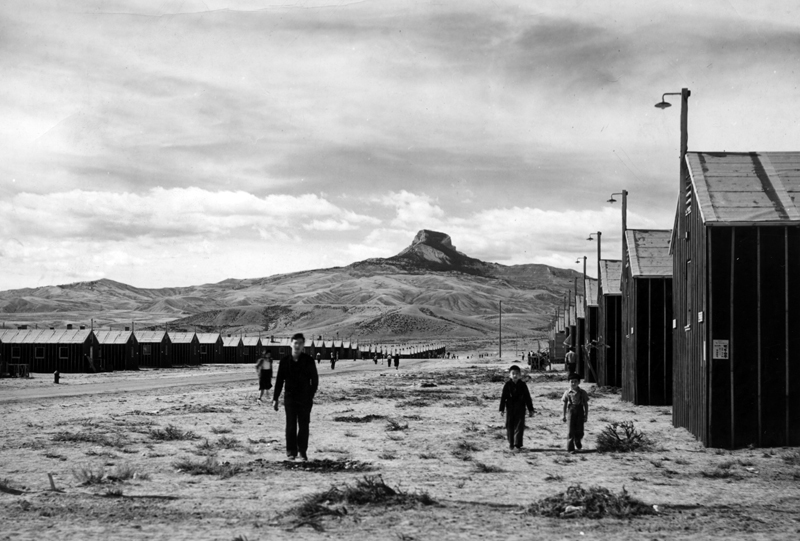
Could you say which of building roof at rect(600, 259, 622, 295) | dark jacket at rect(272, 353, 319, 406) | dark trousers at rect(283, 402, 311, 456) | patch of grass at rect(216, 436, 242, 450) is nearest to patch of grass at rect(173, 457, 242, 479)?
dark trousers at rect(283, 402, 311, 456)

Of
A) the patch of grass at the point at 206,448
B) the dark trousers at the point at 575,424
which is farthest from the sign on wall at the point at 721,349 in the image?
the patch of grass at the point at 206,448

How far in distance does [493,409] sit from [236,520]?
18272 mm

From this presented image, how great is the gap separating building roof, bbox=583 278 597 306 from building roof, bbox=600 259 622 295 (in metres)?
4.76

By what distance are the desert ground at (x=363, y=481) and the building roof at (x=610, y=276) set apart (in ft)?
44.1

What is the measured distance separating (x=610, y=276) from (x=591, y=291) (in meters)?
7.98

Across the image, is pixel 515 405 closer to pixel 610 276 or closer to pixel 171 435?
pixel 171 435

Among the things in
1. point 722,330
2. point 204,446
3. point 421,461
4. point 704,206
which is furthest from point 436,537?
point 704,206

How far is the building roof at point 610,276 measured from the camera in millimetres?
35750

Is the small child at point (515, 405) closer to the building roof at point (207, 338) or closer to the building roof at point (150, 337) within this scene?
the building roof at point (150, 337)

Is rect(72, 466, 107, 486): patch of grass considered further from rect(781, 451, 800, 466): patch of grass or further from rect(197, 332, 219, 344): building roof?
rect(197, 332, 219, 344): building roof

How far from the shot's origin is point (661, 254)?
28.5 m

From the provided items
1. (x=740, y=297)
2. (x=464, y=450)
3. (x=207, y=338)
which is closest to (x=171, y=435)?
(x=464, y=450)

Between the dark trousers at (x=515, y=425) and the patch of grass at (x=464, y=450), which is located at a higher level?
the dark trousers at (x=515, y=425)

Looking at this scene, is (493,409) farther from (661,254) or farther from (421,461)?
(421,461)
